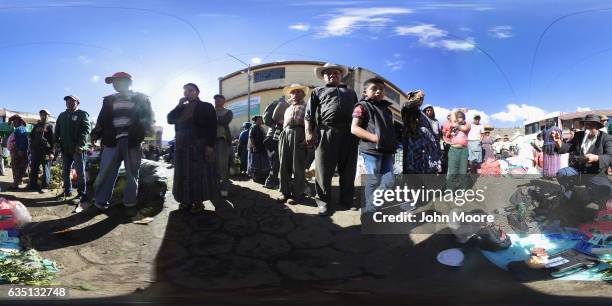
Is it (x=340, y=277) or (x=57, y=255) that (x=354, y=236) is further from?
(x=57, y=255)

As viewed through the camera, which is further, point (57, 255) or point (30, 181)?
point (30, 181)

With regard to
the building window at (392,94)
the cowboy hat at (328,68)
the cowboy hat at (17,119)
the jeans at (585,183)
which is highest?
the cowboy hat at (328,68)

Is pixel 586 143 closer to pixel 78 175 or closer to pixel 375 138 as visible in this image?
pixel 375 138

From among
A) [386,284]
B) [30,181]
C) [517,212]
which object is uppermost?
[30,181]

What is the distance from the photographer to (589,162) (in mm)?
1626

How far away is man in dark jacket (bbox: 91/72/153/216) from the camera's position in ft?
3.25

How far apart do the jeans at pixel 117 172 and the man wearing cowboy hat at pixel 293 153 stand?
2.19 feet

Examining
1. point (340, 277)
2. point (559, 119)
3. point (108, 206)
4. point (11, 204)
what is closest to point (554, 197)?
point (559, 119)

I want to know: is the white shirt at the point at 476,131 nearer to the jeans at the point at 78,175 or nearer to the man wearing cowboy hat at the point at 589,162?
the man wearing cowboy hat at the point at 589,162

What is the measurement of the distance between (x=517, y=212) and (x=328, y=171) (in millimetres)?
893

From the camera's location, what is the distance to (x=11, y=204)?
115cm

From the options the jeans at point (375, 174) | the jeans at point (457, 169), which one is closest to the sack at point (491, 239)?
the jeans at point (457, 169)

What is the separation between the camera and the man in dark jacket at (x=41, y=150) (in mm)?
1102

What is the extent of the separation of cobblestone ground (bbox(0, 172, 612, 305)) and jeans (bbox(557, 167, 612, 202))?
43cm
